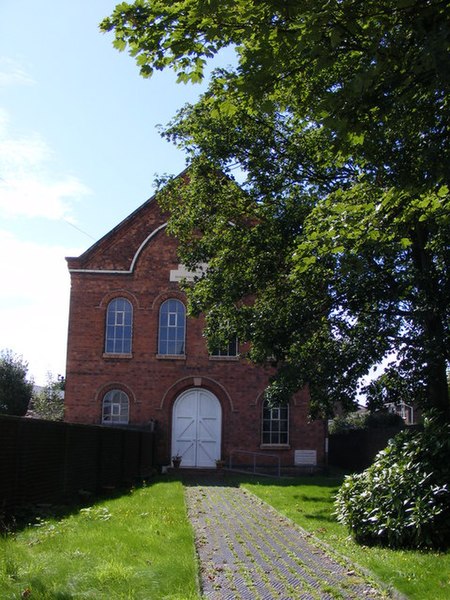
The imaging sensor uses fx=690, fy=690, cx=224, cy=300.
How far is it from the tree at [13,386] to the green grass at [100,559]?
22.9 m

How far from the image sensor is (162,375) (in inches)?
1069

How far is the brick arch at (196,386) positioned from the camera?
27062mm

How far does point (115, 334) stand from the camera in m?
27.5

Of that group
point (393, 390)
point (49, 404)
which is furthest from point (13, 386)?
point (393, 390)

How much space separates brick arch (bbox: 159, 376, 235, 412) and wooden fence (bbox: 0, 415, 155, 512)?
849 cm

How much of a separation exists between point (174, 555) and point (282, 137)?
12.1 meters

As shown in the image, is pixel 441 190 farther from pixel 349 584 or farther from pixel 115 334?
pixel 115 334

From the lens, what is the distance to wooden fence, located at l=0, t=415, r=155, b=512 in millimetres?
A: 9969

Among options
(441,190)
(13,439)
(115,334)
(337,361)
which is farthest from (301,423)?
(441,190)

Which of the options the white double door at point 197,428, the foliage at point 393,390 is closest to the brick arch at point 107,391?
the white double door at point 197,428

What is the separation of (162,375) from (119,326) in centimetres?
263

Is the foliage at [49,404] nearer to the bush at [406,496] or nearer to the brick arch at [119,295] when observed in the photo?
the brick arch at [119,295]

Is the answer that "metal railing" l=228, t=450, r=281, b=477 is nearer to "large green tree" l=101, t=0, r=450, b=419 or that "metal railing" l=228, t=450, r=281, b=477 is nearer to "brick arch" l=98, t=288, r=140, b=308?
"brick arch" l=98, t=288, r=140, b=308

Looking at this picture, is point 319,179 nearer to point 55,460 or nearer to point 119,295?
point 55,460
